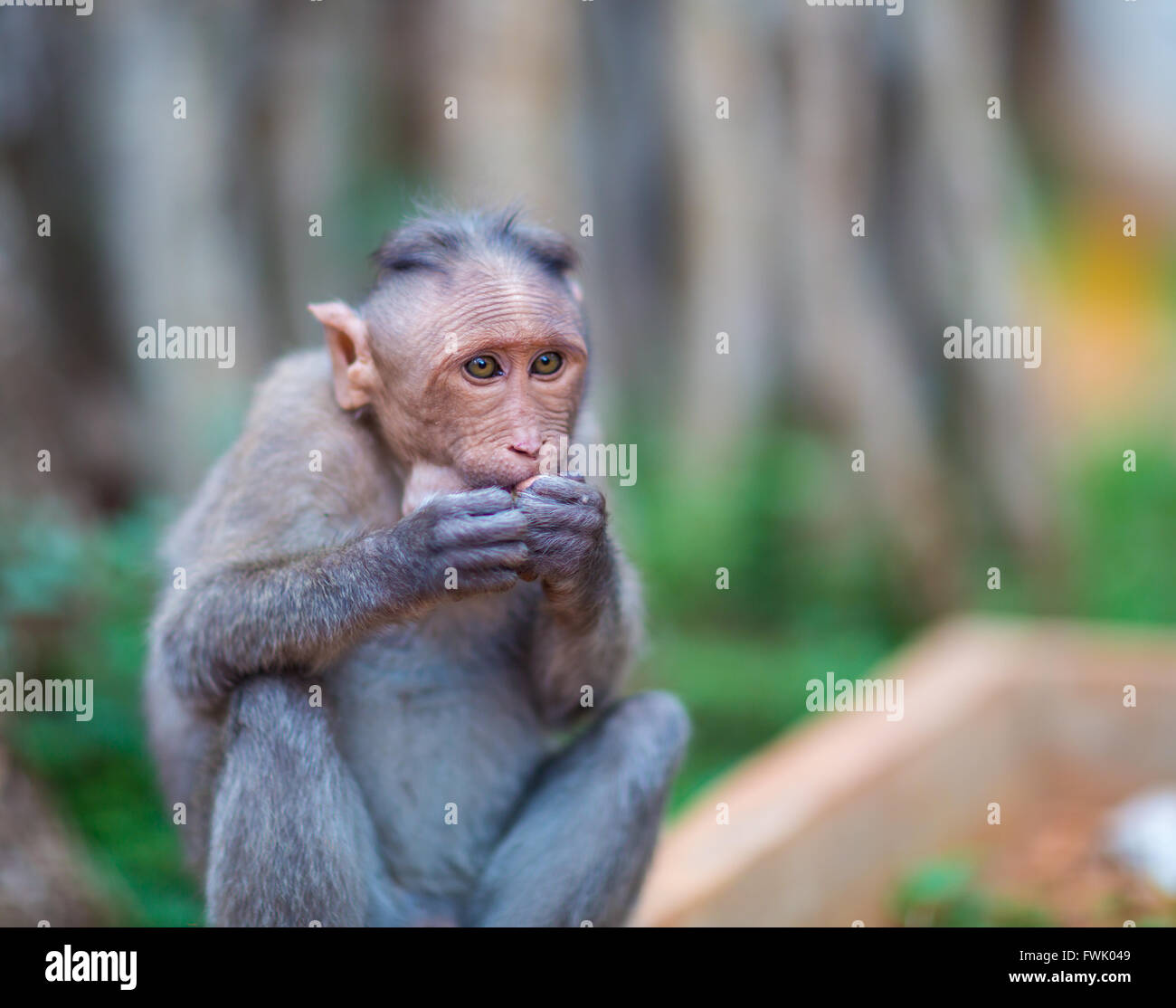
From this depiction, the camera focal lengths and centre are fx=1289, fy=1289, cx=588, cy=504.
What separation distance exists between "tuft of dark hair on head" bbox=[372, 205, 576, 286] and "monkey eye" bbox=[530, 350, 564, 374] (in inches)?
12.9

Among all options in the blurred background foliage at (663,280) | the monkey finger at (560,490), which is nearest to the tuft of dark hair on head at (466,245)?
the monkey finger at (560,490)

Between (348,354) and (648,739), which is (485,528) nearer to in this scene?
(348,354)

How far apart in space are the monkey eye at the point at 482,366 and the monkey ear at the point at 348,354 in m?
0.41

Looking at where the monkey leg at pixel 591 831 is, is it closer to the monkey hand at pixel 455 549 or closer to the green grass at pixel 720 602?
the monkey hand at pixel 455 549

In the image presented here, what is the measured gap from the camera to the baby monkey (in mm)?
3537

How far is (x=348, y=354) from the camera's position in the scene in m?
3.90

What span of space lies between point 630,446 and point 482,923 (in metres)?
7.49

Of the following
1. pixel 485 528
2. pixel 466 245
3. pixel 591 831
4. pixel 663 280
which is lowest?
pixel 591 831

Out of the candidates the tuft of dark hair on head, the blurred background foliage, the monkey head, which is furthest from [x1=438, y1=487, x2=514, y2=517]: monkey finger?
the blurred background foliage

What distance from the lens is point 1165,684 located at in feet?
22.5

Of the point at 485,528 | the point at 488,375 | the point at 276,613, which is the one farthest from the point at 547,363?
the point at 276,613

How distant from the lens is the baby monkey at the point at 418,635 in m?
3.54

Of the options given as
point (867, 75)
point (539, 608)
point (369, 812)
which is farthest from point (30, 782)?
point (867, 75)

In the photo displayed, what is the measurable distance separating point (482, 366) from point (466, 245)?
0.45 m
